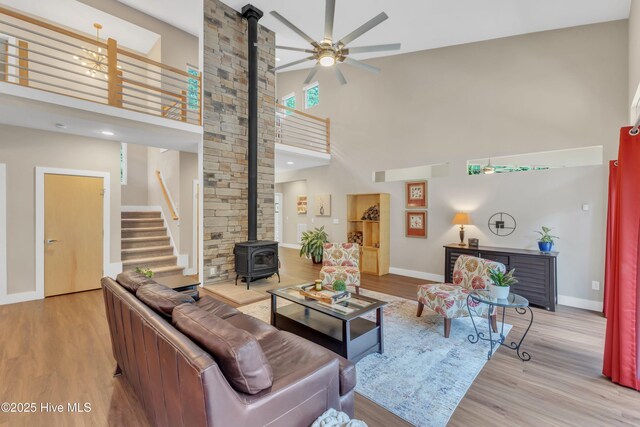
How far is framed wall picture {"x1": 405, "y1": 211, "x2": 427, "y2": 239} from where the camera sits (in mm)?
5761

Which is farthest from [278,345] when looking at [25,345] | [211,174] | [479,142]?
[479,142]

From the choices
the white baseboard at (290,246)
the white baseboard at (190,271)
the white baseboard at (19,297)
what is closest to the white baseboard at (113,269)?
the white baseboard at (19,297)

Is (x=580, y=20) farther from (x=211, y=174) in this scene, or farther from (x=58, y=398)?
(x=58, y=398)

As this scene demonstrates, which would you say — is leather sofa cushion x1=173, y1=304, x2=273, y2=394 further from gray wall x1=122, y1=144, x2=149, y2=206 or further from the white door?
the white door

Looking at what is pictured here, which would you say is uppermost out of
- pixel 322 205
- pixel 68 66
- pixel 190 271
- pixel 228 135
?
pixel 68 66

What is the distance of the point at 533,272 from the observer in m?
4.15

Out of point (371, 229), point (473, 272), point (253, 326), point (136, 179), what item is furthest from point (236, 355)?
point (136, 179)

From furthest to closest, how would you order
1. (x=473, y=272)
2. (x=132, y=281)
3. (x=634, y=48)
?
(x=473, y=272), (x=634, y=48), (x=132, y=281)

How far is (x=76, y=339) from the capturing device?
3.13 meters

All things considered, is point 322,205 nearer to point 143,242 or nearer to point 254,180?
point 254,180

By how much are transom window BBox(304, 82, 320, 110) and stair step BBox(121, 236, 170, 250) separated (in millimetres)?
5287

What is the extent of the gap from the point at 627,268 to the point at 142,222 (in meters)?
7.98

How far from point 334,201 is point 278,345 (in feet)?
18.6

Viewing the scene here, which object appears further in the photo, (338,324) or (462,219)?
(462,219)
